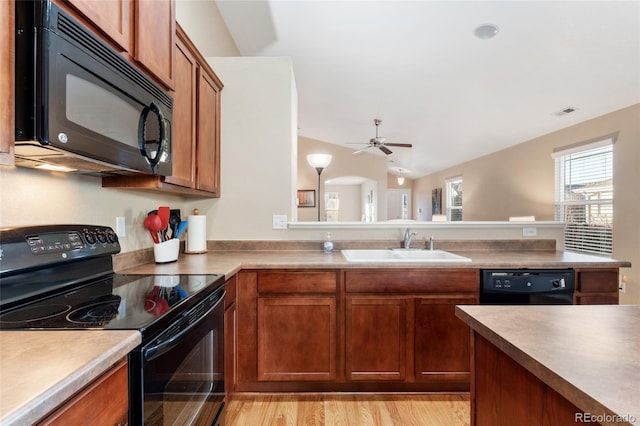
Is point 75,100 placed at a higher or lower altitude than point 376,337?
higher

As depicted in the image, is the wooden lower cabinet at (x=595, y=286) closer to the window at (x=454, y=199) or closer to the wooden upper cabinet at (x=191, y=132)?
the wooden upper cabinet at (x=191, y=132)

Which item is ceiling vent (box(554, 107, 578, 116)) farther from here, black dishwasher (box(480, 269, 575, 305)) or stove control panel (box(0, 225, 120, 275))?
stove control panel (box(0, 225, 120, 275))

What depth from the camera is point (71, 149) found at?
92cm

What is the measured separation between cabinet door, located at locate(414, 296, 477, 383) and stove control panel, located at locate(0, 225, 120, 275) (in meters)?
1.76

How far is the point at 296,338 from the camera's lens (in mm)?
1998

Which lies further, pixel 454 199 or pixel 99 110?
pixel 454 199

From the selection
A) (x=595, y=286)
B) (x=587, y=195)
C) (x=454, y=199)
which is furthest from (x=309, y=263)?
(x=454, y=199)

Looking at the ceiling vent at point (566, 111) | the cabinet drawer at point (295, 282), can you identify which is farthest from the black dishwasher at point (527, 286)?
the ceiling vent at point (566, 111)

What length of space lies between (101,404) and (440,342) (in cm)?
184

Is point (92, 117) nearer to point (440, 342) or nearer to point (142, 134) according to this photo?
point (142, 134)

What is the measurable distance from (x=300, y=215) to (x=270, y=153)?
4.79 m

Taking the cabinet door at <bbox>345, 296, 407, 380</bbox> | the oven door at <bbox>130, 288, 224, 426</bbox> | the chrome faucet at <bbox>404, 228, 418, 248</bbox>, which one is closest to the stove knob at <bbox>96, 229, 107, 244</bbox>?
the oven door at <bbox>130, 288, 224, 426</bbox>

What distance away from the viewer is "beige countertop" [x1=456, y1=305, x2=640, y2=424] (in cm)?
52

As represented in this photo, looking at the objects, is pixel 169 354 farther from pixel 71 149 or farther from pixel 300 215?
pixel 300 215
